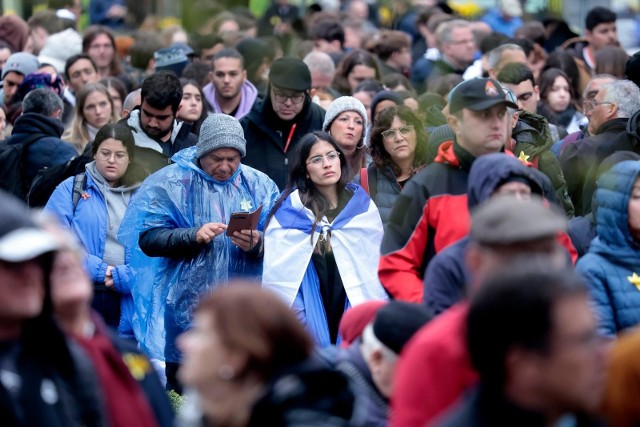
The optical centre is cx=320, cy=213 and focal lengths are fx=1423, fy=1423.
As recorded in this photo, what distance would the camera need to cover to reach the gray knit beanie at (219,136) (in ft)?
26.8

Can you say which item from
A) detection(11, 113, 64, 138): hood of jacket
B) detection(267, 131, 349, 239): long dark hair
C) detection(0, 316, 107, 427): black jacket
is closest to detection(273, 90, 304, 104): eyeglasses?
detection(11, 113, 64, 138): hood of jacket

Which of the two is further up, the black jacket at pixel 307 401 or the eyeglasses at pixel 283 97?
the eyeglasses at pixel 283 97

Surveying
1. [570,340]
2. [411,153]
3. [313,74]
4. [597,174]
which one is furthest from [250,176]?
[570,340]

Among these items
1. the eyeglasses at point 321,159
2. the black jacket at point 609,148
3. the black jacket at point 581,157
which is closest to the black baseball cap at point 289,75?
the black jacket at point 581,157

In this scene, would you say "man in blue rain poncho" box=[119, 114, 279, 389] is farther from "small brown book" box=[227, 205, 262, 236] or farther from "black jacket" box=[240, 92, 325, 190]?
"black jacket" box=[240, 92, 325, 190]

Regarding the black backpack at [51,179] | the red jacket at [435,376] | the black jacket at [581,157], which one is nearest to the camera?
the red jacket at [435,376]

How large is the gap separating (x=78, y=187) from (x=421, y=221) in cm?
337

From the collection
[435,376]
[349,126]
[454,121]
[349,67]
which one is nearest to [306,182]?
[349,126]

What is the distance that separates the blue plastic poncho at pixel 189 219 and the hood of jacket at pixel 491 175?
265cm

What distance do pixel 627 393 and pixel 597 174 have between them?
15.6ft

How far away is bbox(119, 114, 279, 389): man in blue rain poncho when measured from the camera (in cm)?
815

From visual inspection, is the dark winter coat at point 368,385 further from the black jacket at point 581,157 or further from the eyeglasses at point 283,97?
the eyeglasses at point 283,97

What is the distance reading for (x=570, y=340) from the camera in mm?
3391

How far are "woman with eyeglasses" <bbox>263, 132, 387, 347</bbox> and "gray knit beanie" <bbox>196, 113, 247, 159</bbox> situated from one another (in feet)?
1.41
